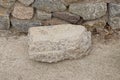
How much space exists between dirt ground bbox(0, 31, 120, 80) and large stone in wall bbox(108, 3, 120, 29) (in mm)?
243

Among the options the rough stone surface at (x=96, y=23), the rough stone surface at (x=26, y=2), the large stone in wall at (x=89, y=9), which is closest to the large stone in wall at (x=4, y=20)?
the rough stone surface at (x=26, y=2)

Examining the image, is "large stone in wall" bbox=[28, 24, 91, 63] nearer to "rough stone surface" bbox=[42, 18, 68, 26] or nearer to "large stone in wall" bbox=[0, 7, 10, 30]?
"rough stone surface" bbox=[42, 18, 68, 26]

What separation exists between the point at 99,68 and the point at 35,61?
65 cm

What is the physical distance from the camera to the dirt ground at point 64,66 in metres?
2.64

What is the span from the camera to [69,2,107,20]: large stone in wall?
10.1 ft

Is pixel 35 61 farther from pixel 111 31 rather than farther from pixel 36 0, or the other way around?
pixel 111 31

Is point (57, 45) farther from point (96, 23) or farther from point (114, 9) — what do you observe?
point (114, 9)

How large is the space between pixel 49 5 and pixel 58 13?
0.46 feet

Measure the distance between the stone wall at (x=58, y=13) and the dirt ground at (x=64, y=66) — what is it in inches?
10.8

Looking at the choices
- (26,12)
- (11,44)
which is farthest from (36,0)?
(11,44)

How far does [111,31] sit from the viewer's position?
3240 millimetres

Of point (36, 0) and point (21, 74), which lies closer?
point (21, 74)

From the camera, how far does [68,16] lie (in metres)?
3.15

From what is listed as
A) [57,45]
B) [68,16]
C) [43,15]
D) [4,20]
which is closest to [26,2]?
[43,15]
